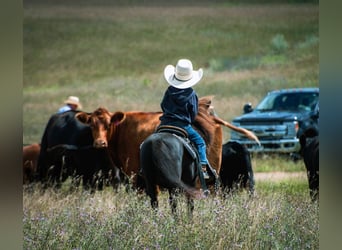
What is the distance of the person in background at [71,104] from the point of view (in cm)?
1092

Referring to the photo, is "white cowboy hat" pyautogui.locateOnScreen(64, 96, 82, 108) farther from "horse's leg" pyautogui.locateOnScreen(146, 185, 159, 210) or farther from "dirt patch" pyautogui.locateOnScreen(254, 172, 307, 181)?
"horse's leg" pyautogui.locateOnScreen(146, 185, 159, 210)

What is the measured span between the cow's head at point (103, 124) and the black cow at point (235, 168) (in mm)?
1161

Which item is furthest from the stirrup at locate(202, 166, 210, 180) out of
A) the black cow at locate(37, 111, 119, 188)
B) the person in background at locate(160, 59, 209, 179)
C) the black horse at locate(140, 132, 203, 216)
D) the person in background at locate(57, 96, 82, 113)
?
the person in background at locate(57, 96, 82, 113)

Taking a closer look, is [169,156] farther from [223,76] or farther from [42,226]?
[223,76]

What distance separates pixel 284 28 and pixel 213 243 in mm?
3405

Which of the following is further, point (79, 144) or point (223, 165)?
point (79, 144)

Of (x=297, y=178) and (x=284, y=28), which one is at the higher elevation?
(x=284, y=28)

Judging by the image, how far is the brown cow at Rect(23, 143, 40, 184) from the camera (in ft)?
33.8

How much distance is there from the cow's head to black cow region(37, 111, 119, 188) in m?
0.37

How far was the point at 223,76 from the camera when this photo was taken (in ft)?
33.2

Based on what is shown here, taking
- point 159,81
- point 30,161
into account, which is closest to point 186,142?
point 159,81

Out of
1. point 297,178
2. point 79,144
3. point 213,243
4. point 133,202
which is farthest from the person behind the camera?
point 79,144

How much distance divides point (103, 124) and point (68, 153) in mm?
1571

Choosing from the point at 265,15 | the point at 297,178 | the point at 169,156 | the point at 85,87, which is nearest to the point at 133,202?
the point at 169,156
